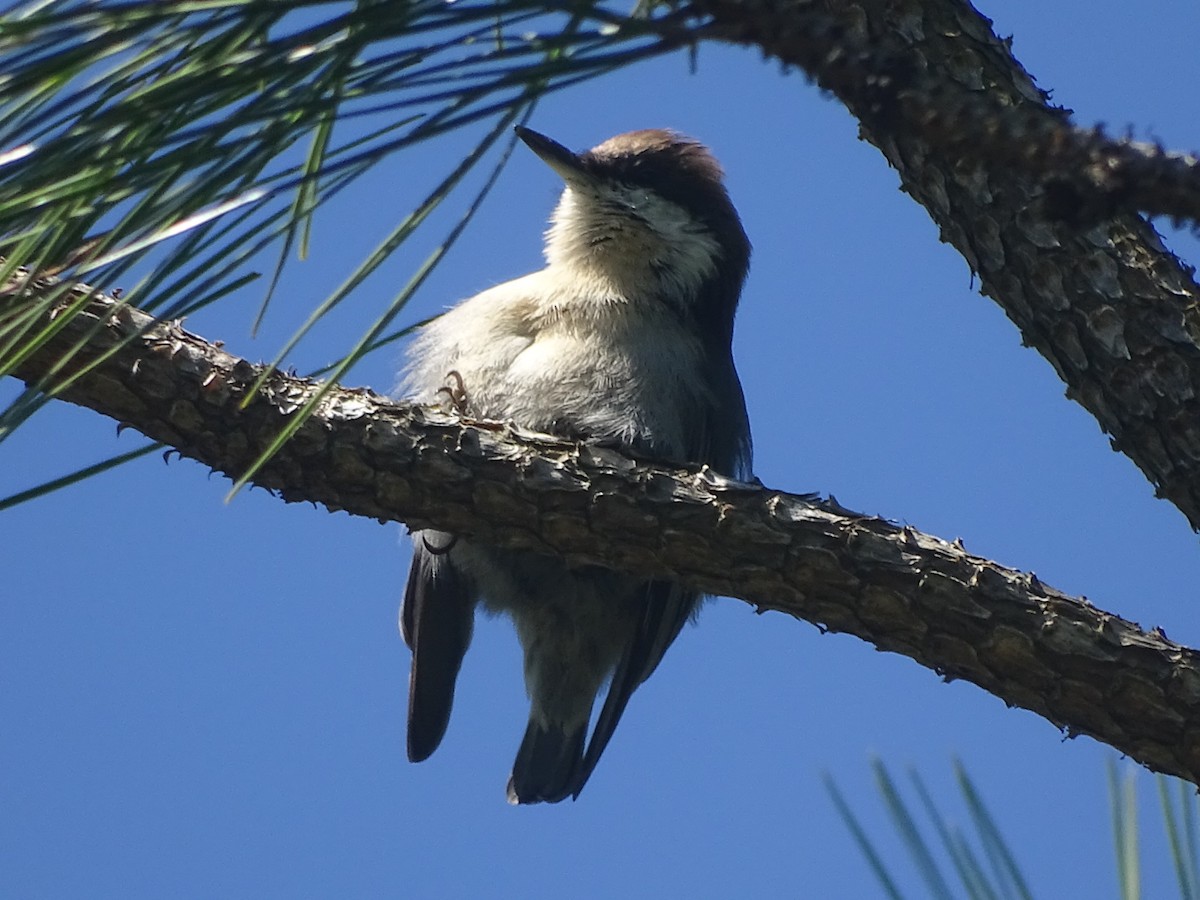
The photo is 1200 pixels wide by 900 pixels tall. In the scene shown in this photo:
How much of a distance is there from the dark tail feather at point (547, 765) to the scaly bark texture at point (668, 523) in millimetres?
1499

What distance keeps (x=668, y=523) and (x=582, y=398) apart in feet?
3.29

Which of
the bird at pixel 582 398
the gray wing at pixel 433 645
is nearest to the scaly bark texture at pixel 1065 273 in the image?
the bird at pixel 582 398

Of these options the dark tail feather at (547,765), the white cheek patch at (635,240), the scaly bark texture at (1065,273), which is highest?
the white cheek patch at (635,240)

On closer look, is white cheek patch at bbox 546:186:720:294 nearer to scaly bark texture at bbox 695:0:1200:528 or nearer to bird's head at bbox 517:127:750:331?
bird's head at bbox 517:127:750:331

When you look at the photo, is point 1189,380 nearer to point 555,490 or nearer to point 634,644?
point 555,490

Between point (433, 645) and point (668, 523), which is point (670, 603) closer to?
point (433, 645)

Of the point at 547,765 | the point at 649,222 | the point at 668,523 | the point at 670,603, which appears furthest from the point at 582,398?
the point at 547,765

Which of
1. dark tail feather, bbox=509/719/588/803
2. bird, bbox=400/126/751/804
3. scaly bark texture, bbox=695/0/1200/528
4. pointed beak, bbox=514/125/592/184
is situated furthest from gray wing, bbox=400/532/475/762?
scaly bark texture, bbox=695/0/1200/528

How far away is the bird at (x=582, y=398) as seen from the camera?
3896mm

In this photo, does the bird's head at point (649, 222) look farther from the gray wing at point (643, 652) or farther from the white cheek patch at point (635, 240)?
the gray wing at point (643, 652)

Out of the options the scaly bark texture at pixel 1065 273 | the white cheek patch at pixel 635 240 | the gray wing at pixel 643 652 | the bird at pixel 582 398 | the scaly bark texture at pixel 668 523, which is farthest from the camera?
the white cheek patch at pixel 635 240

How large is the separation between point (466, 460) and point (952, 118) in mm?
1681

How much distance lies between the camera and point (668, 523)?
9.42 feet

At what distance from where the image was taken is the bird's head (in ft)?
14.2
